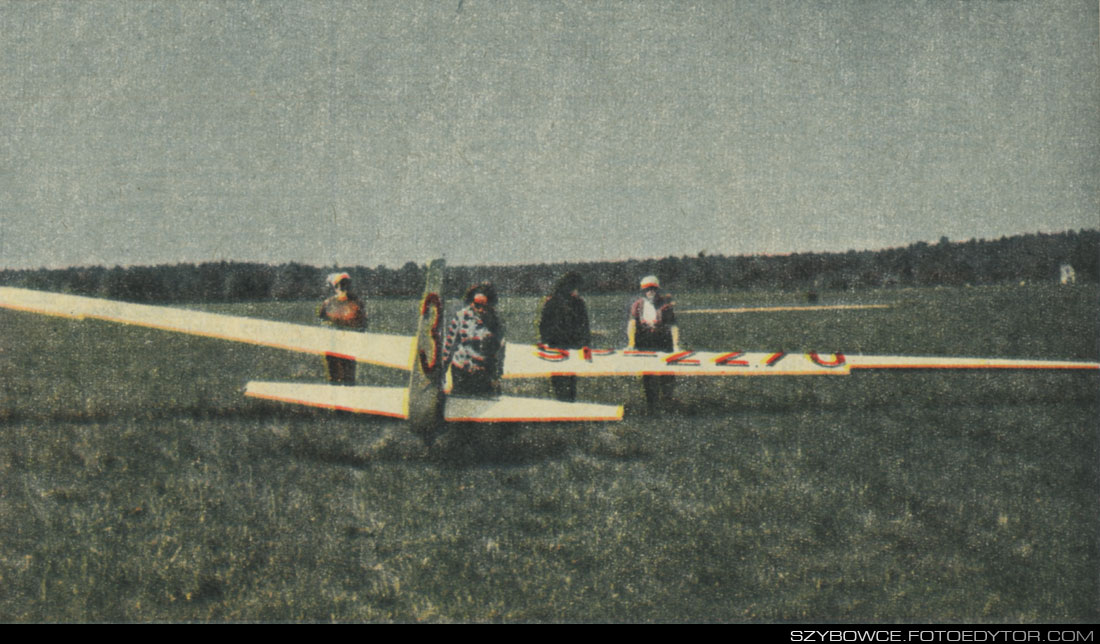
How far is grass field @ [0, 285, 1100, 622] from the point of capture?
534 cm

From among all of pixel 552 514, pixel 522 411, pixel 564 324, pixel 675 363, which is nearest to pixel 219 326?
pixel 522 411

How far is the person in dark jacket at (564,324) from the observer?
10188mm

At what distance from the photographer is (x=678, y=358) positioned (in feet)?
25.7

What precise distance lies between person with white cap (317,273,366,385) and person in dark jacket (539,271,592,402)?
11.9 feet

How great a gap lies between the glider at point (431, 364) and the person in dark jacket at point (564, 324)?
1.91 metres

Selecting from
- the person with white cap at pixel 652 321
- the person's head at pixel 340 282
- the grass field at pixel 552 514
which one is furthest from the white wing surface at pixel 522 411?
the person's head at pixel 340 282

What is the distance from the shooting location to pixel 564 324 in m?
10.3

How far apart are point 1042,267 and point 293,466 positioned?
105ft

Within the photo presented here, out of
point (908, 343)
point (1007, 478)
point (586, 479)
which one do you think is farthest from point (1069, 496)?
point (908, 343)

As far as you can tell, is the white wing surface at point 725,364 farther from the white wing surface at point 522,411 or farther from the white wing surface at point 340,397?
the white wing surface at point 340,397

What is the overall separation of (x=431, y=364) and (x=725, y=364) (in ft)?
11.5

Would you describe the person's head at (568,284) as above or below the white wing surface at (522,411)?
above

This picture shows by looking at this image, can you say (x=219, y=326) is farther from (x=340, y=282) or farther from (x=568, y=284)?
(x=568, y=284)

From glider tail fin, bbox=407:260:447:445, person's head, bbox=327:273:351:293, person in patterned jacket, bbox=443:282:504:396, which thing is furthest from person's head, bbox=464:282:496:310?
person's head, bbox=327:273:351:293
